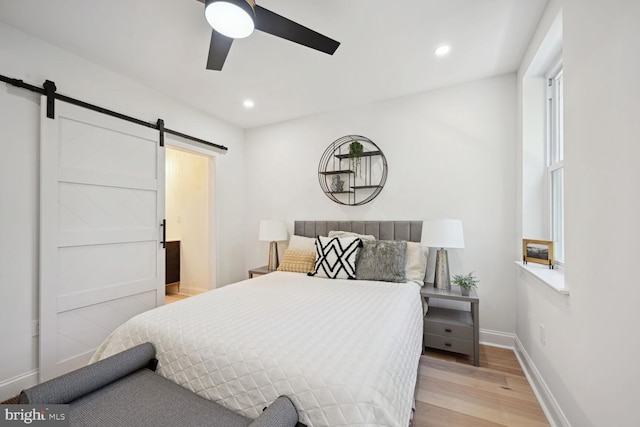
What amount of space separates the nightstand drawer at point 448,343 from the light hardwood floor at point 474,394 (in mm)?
107

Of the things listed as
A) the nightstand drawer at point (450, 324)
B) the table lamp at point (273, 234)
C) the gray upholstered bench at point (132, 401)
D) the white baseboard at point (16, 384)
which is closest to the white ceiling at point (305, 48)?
the table lamp at point (273, 234)

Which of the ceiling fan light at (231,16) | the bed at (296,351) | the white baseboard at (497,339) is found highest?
the ceiling fan light at (231,16)

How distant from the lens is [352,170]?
3.28 m

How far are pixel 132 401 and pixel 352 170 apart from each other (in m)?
2.80

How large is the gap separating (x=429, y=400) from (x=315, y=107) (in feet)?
10.3

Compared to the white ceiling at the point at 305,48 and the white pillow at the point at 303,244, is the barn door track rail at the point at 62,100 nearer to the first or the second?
the white ceiling at the point at 305,48

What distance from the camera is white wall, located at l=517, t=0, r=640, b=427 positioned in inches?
37.5

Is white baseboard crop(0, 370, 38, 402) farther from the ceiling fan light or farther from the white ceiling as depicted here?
the ceiling fan light

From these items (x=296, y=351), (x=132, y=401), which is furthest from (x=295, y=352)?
(x=132, y=401)

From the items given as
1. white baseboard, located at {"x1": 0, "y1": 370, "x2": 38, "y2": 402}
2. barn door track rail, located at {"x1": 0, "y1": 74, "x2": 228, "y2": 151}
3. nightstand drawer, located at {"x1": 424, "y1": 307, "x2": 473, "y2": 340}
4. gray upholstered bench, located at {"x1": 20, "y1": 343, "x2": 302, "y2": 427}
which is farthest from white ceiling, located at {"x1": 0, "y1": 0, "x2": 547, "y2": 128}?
white baseboard, located at {"x1": 0, "y1": 370, "x2": 38, "y2": 402}

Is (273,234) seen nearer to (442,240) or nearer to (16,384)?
(442,240)

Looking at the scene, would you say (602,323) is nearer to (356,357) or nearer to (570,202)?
(570,202)

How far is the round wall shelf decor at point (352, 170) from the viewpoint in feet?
10.4

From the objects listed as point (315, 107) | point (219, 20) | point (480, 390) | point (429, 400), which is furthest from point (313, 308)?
point (315, 107)
